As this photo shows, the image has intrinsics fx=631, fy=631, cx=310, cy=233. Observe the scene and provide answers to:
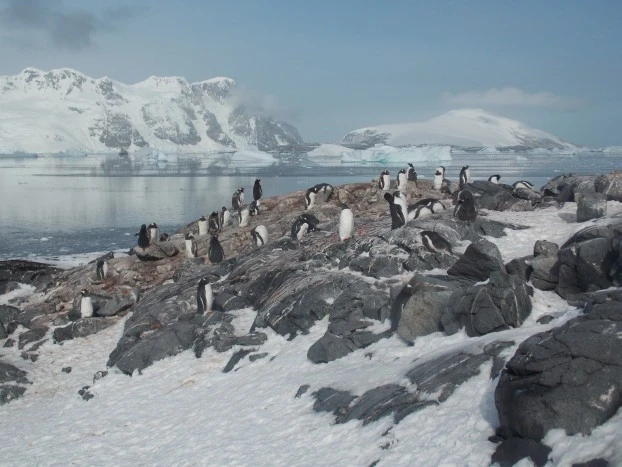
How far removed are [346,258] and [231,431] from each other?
6010 millimetres

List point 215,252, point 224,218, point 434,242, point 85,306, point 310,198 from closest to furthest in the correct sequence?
point 434,242 → point 85,306 → point 215,252 → point 310,198 → point 224,218

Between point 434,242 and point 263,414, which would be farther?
point 434,242

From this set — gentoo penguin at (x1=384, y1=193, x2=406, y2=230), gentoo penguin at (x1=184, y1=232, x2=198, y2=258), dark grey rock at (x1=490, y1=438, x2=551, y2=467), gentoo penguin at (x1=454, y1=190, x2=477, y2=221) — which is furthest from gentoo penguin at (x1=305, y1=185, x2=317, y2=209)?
dark grey rock at (x1=490, y1=438, x2=551, y2=467)

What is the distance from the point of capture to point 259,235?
65.8ft

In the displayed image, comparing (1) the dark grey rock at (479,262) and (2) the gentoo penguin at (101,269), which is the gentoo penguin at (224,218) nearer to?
(2) the gentoo penguin at (101,269)

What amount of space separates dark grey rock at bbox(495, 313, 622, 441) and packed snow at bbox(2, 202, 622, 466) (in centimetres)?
15

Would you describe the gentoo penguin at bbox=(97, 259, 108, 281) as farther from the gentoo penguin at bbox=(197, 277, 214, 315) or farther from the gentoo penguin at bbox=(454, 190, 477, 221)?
the gentoo penguin at bbox=(454, 190, 477, 221)

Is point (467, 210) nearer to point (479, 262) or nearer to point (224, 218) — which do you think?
point (479, 262)

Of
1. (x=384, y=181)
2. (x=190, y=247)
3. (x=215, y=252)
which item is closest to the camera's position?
(x=215, y=252)

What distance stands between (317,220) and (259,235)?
190 centimetres

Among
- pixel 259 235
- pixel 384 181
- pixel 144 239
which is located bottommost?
pixel 144 239

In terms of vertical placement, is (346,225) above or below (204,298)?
above

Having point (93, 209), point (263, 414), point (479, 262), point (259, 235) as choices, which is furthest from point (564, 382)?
point (93, 209)

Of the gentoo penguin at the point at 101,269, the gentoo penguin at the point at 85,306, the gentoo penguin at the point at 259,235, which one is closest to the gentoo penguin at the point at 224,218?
the gentoo penguin at the point at 259,235
